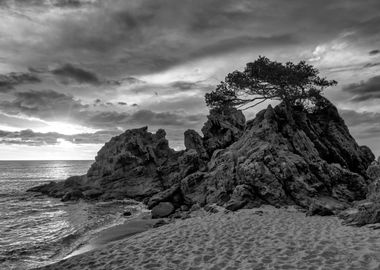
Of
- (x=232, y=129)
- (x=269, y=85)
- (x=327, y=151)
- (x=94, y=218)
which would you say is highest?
(x=269, y=85)

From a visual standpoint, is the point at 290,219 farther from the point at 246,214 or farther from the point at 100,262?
the point at 100,262

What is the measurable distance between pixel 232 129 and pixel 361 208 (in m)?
32.6

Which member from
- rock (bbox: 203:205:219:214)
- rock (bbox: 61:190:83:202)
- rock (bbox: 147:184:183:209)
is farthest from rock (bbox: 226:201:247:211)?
rock (bbox: 61:190:83:202)

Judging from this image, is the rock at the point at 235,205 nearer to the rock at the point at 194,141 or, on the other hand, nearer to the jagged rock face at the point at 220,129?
the jagged rock face at the point at 220,129

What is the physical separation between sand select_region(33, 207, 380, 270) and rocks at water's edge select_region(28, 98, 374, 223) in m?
6.19

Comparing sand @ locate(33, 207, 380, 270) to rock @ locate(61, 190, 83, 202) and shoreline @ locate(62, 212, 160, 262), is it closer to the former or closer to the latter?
shoreline @ locate(62, 212, 160, 262)

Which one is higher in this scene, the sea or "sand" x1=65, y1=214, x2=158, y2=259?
"sand" x1=65, y1=214, x2=158, y2=259

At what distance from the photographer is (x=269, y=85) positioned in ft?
119

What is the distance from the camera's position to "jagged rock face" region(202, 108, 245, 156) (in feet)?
162

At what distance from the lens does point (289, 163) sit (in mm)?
28000

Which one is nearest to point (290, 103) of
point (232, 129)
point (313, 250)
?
point (232, 129)

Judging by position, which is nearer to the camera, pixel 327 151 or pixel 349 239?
pixel 349 239

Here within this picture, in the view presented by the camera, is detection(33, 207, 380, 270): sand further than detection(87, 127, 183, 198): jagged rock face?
No

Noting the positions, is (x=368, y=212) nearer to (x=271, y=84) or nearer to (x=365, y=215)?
(x=365, y=215)
